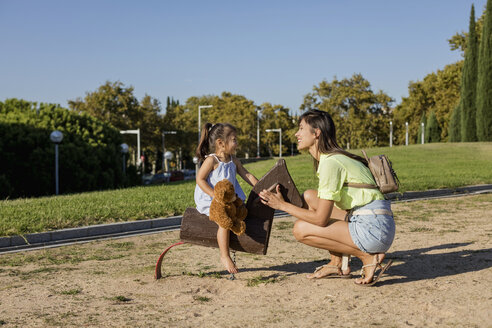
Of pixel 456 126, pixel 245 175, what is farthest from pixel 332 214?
pixel 456 126

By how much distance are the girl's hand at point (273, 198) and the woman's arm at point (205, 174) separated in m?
0.63

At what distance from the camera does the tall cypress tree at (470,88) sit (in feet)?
133

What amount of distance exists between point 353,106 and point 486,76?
1773 centimetres

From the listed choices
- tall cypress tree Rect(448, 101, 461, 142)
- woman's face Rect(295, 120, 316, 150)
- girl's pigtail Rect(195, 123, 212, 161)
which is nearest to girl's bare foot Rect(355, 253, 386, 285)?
woman's face Rect(295, 120, 316, 150)

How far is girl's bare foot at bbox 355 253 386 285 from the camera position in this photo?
460cm

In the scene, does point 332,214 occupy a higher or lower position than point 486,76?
lower

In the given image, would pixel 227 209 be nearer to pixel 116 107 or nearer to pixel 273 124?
pixel 116 107

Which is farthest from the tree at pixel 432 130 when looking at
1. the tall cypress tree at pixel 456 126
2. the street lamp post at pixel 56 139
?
the street lamp post at pixel 56 139

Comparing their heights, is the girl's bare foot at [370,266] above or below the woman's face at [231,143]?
below

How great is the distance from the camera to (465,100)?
134ft

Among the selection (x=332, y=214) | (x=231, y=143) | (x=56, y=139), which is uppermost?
(x=56, y=139)

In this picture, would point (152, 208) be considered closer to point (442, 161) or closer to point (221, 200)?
point (221, 200)

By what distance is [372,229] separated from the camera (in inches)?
175

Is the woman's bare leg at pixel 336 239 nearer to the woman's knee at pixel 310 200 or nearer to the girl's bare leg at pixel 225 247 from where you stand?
Result: the woman's knee at pixel 310 200
